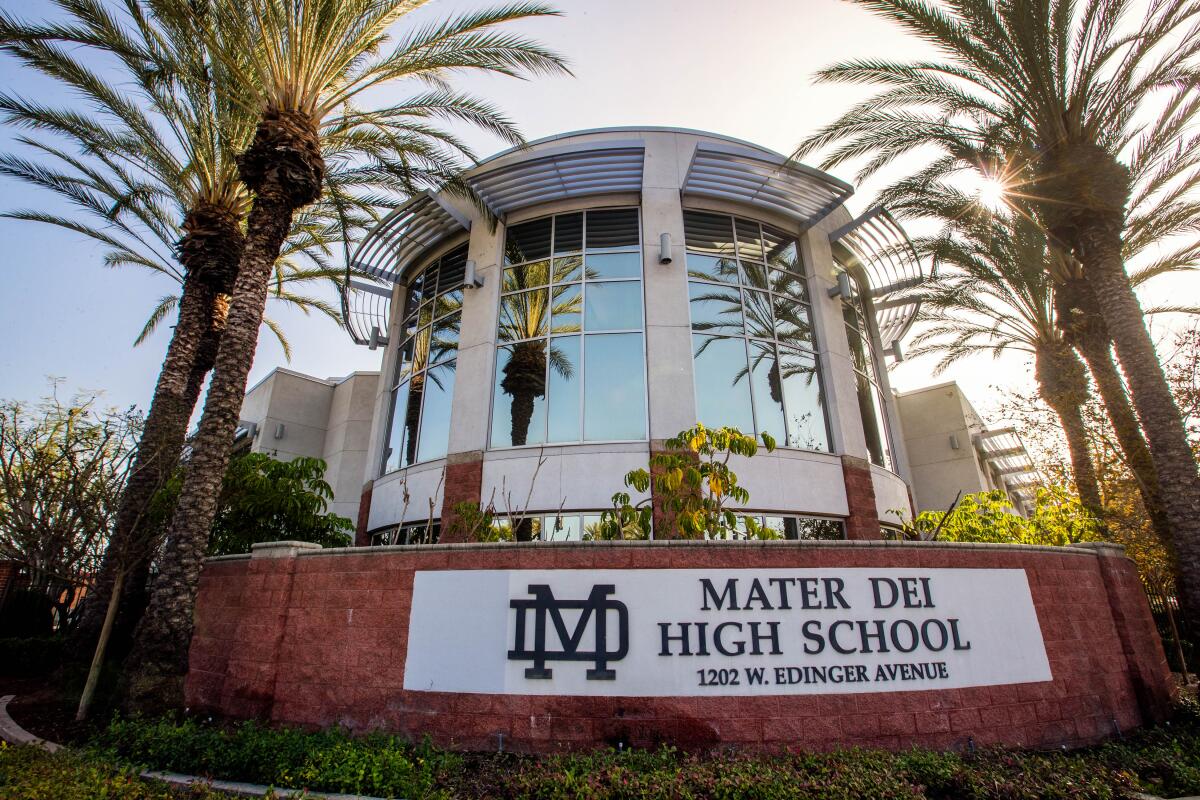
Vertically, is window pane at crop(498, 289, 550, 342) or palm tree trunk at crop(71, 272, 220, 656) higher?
window pane at crop(498, 289, 550, 342)

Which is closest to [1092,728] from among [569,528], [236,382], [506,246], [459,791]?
[459,791]

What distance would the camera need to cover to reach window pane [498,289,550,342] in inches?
526

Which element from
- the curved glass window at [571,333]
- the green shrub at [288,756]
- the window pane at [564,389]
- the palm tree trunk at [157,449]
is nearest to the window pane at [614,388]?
the curved glass window at [571,333]

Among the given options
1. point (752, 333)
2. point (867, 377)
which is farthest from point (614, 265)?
point (867, 377)

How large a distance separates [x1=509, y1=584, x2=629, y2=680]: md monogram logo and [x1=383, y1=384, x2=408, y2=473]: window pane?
A: 29.2 ft

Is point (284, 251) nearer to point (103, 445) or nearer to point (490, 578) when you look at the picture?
point (103, 445)

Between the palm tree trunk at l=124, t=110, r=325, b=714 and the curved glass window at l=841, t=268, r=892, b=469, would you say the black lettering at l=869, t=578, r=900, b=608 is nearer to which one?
the curved glass window at l=841, t=268, r=892, b=469

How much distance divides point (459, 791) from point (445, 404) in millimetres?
9545

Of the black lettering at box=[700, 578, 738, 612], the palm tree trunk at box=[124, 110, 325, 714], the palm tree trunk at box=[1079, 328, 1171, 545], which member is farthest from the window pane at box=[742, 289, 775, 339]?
the palm tree trunk at box=[124, 110, 325, 714]

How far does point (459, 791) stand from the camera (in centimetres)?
513

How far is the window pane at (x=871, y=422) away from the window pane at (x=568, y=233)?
7.66 m

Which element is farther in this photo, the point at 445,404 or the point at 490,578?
the point at 445,404

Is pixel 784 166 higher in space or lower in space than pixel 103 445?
higher

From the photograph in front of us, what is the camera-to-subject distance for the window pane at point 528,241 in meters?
14.2
